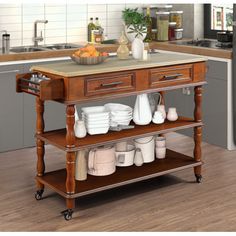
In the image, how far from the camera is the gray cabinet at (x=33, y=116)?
18.1 feet

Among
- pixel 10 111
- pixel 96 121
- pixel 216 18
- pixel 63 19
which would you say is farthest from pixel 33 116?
pixel 216 18

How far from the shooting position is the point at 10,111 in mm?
5457

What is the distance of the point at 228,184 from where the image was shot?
4688 mm

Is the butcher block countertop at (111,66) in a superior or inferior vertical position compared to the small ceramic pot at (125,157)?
superior

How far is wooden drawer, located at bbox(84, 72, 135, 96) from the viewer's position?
3.96 metres

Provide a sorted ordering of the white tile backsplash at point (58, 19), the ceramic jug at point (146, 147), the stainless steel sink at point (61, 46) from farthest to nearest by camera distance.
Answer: the stainless steel sink at point (61, 46) → the white tile backsplash at point (58, 19) → the ceramic jug at point (146, 147)

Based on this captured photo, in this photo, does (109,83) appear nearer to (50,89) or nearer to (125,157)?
(50,89)

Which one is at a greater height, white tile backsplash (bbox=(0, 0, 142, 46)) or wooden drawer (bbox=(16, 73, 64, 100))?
white tile backsplash (bbox=(0, 0, 142, 46))

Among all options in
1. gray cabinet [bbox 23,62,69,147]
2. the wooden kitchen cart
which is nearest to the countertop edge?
the wooden kitchen cart

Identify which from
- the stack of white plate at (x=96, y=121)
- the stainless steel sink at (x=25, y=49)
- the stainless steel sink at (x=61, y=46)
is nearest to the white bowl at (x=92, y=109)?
the stack of white plate at (x=96, y=121)

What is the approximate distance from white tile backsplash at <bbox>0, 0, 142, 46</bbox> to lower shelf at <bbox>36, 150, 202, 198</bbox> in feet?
6.47

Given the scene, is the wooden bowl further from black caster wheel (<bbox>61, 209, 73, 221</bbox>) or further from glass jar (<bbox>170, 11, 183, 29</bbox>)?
glass jar (<bbox>170, 11, 183, 29</bbox>)

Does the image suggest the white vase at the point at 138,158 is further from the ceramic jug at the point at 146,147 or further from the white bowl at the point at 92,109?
the white bowl at the point at 92,109

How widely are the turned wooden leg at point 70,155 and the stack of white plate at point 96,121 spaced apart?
237 millimetres
